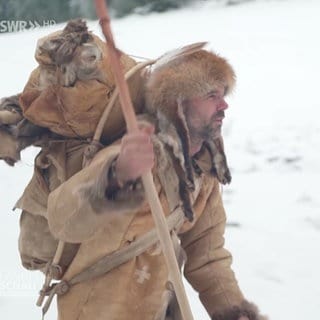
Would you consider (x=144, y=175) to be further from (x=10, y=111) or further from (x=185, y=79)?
(x=10, y=111)

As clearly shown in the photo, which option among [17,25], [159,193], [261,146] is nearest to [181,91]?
[159,193]

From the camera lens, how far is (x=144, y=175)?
126 centimetres

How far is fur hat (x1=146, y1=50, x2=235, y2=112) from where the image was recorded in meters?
1.56

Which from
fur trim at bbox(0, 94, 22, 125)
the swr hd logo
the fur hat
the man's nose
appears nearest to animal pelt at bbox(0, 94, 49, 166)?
fur trim at bbox(0, 94, 22, 125)

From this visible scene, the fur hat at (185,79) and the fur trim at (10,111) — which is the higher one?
the fur hat at (185,79)

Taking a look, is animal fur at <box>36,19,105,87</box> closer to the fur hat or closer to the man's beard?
the fur hat

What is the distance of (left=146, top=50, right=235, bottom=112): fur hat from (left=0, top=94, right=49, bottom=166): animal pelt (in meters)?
0.25

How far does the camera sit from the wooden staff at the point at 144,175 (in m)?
1.15

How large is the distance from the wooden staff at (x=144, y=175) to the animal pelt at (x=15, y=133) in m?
0.40

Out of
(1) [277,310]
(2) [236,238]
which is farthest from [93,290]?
(2) [236,238]

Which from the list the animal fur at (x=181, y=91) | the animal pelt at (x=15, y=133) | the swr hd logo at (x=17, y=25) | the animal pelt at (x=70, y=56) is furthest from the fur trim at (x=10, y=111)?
the swr hd logo at (x=17, y=25)

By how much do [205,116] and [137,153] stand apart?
40 cm

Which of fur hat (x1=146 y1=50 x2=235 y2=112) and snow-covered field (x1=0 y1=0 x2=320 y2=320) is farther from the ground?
fur hat (x1=146 y1=50 x2=235 y2=112)

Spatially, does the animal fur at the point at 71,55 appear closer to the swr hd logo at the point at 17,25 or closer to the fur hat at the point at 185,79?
the fur hat at the point at 185,79
